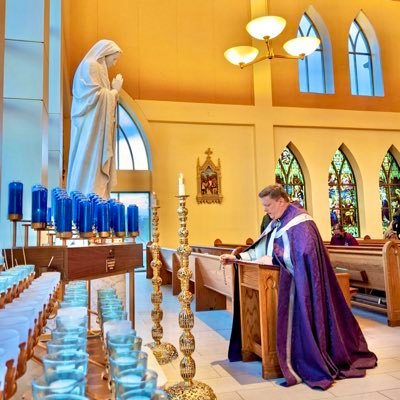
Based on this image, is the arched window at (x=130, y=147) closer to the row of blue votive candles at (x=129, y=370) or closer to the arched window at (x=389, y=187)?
the arched window at (x=389, y=187)

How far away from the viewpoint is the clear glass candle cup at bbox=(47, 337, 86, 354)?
3.80 ft

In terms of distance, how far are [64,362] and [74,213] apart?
214 cm

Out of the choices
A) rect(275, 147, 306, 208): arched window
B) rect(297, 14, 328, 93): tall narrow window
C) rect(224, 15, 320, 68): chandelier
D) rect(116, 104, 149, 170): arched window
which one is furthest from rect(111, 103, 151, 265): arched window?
rect(297, 14, 328, 93): tall narrow window

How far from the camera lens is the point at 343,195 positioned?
12.6 meters

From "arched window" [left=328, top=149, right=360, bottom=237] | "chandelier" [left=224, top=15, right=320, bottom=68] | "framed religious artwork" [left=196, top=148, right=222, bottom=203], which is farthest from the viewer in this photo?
"arched window" [left=328, top=149, right=360, bottom=237]

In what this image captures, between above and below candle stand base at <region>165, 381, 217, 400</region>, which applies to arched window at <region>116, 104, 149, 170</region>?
above

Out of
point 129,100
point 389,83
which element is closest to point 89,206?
point 129,100

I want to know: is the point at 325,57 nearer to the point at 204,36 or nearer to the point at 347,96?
the point at 347,96

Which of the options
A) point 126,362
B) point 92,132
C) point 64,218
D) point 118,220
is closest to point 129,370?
point 126,362

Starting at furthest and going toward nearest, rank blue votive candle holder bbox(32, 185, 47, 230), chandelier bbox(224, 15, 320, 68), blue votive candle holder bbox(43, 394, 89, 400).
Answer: chandelier bbox(224, 15, 320, 68) < blue votive candle holder bbox(32, 185, 47, 230) < blue votive candle holder bbox(43, 394, 89, 400)

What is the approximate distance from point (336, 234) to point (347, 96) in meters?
6.20

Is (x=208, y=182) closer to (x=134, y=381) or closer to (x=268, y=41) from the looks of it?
(x=268, y=41)

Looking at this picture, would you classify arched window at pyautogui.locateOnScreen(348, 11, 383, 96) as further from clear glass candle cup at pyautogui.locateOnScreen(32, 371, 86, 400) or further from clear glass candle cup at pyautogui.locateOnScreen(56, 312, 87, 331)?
clear glass candle cup at pyautogui.locateOnScreen(32, 371, 86, 400)

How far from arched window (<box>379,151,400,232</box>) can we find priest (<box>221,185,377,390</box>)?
1027 cm
